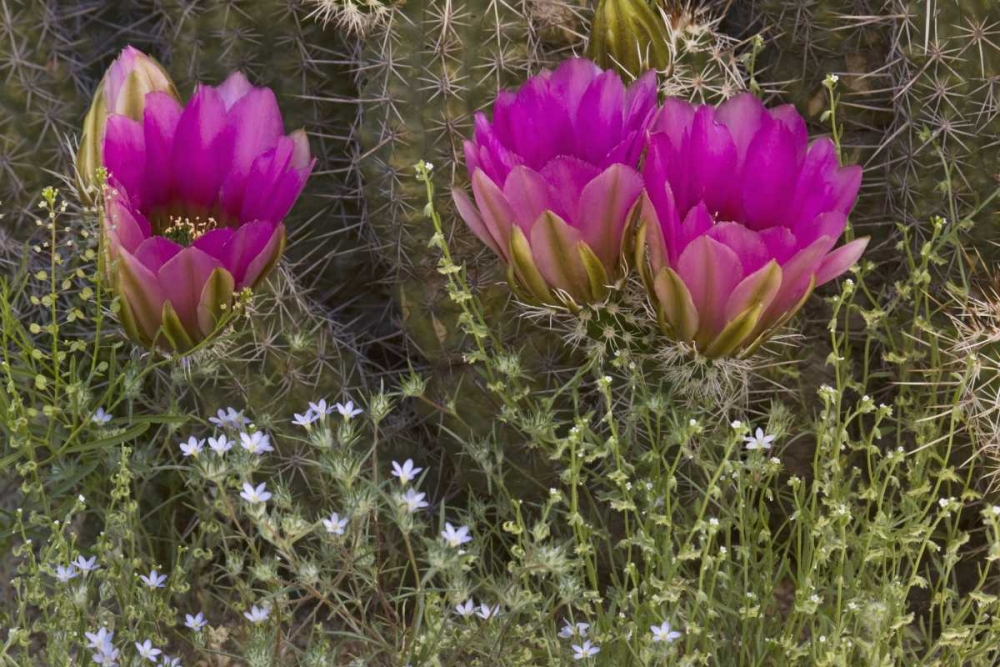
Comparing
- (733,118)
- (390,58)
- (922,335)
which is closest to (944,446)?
(922,335)

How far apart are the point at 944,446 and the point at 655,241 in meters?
0.51

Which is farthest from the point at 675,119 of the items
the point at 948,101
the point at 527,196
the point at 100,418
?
the point at 100,418

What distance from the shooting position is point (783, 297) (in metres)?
1.09

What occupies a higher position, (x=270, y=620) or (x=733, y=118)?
(x=733, y=118)

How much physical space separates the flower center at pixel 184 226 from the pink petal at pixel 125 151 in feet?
0.17

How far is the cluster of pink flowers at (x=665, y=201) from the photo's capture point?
1.07 meters

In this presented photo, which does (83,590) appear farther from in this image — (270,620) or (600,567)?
(600,567)

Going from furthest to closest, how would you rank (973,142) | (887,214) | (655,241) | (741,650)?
(887,214) < (973,142) < (741,650) < (655,241)

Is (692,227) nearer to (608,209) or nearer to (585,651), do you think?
(608,209)

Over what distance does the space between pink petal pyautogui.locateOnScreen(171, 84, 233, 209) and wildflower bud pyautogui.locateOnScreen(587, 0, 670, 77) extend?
35 centimetres

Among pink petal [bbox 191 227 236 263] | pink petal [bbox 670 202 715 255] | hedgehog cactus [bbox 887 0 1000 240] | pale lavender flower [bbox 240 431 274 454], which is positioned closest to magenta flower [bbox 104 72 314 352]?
pink petal [bbox 191 227 236 263]

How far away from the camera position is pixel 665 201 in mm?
1075

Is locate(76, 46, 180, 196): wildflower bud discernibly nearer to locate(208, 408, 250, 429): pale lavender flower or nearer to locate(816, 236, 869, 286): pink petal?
locate(208, 408, 250, 429): pale lavender flower

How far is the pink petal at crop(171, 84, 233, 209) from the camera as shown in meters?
1.22
